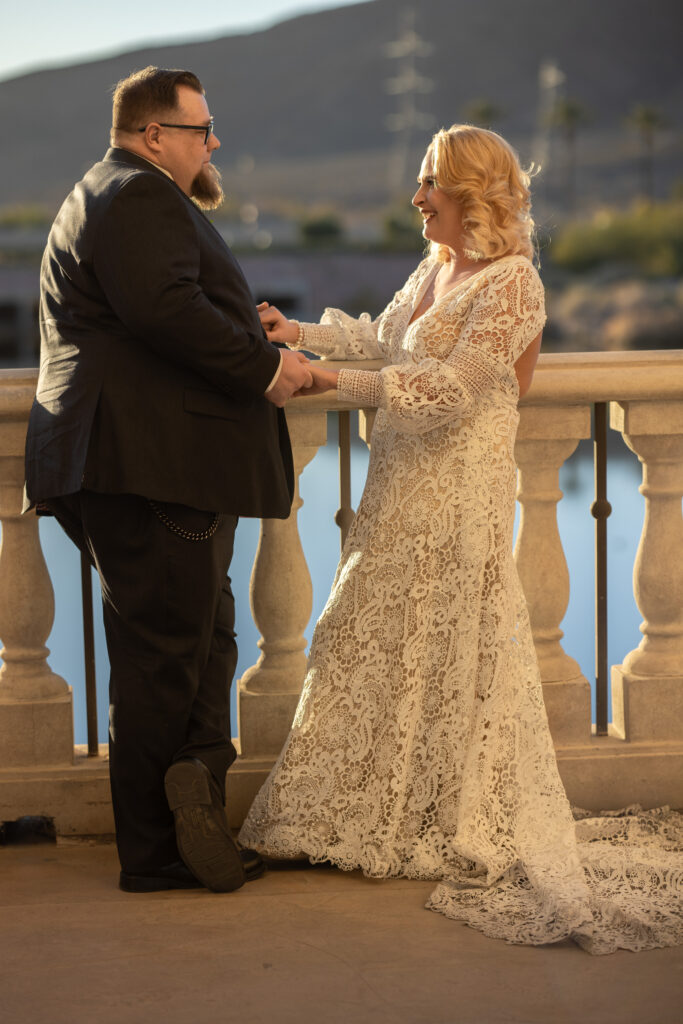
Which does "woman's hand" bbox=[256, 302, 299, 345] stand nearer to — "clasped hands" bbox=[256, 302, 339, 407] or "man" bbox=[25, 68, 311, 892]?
"clasped hands" bbox=[256, 302, 339, 407]

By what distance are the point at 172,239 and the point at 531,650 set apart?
1.08 meters

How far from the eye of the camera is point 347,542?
243 centimetres

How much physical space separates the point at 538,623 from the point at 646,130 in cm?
6229

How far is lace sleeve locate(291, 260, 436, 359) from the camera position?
255cm

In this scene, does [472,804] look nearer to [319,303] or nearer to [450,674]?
[450,674]

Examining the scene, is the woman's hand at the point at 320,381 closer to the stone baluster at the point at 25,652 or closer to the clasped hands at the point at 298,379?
the clasped hands at the point at 298,379

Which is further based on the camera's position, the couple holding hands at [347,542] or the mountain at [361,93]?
the mountain at [361,93]

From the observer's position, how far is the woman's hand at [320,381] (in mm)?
2236

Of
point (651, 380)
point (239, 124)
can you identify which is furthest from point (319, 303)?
point (651, 380)

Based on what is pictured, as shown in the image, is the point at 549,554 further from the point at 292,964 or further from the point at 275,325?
the point at 292,964

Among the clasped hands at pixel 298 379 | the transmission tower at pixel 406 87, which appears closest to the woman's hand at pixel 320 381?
the clasped hands at pixel 298 379

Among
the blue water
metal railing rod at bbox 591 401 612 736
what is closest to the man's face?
metal railing rod at bbox 591 401 612 736

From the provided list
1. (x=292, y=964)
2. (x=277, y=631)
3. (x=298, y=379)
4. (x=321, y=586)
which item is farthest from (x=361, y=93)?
(x=292, y=964)

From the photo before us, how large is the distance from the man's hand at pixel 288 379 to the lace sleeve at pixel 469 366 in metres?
0.10
